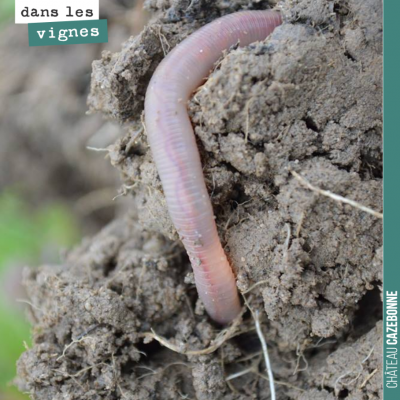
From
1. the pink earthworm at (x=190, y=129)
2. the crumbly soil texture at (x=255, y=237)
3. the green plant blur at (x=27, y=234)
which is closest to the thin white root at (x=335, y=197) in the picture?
the crumbly soil texture at (x=255, y=237)

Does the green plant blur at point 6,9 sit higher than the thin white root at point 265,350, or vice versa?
the green plant blur at point 6,9

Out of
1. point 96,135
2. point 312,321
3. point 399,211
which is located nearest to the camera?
point 399,211

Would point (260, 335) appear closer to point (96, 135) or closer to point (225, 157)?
point (225, 157)

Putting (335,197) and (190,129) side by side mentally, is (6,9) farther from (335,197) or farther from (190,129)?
(335,197)

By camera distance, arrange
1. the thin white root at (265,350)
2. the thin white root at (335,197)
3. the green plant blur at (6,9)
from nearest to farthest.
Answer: the thin white root at (335,197) < the thin white root at (265,350) < the green plant blur at (6,9)

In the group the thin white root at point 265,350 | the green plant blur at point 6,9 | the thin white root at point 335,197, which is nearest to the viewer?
the thin white root at point 335,197

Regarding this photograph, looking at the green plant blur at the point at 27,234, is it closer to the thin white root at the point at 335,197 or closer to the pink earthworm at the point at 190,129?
the pink earthworm at the point at 190,129

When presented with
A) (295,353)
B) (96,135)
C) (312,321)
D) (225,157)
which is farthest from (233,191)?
(96,135)

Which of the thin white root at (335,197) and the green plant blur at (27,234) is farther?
the green plant blur at (27,234)
